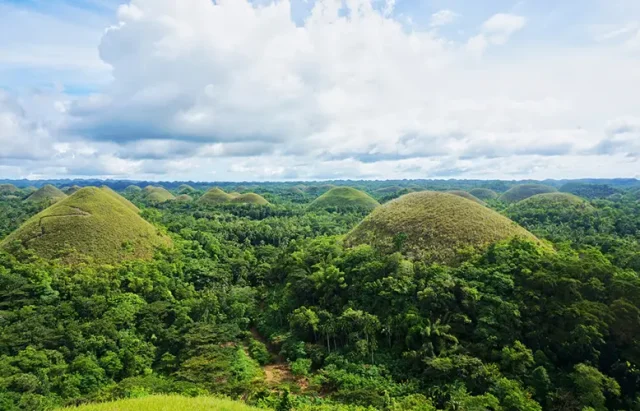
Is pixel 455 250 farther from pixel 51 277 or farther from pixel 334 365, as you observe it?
pixel 51 277

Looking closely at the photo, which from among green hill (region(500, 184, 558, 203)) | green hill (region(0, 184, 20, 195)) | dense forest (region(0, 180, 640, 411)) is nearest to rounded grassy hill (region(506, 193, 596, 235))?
dense forest (region(0, 180, 640, 411))

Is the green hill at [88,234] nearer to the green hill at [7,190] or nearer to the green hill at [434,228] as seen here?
the green hill at [434,228]

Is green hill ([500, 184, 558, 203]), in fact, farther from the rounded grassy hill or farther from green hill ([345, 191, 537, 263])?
green hill ([345, 191, 537, 263])

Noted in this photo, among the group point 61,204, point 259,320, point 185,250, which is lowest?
point 259,320

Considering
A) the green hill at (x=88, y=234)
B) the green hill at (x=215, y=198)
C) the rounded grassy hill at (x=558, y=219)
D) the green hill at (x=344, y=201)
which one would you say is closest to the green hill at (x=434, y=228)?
the rounded grassy hill at (x=558, y=219)

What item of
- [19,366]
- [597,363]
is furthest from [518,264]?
[19,366]
